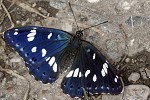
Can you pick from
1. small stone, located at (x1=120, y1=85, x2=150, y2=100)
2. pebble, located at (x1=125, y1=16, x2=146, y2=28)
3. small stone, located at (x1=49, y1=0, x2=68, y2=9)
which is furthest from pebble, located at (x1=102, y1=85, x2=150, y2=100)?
small stone, located at (x1=49, y1=0, x2=68, y2=9)

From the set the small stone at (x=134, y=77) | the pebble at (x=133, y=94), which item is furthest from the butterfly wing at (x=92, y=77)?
the small stone at (x=134, y=77)

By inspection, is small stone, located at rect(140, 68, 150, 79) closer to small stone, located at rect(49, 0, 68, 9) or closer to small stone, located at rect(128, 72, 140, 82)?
small stone, located at rect(128, 72, 140, 82)

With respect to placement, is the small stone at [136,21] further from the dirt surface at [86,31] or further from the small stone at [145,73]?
the small stone at [145,73]

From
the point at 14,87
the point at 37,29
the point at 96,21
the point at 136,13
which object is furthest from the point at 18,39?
the point at 136,13

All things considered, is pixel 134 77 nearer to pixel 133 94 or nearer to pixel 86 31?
pixel 133 94

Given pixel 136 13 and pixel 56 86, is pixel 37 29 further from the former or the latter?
pixel 136 13

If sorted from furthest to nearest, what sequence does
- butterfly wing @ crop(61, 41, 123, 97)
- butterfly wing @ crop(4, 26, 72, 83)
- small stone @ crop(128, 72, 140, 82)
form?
small stone @ crop(128, 72, 140, 82) < butterfly wing @ crop(4, 26, 72, 83) < butterfly wing @ crop(61, 41, 123, 97)

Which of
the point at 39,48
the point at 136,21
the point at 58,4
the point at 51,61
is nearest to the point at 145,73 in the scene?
the point at 136,21
